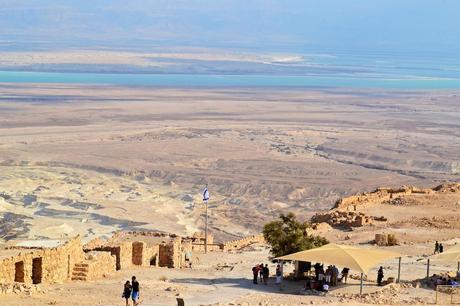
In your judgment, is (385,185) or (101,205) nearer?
(101,205)

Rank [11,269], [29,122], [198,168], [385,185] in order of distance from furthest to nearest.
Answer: [29,122] → [198,168] → [385,185] → [11,269]

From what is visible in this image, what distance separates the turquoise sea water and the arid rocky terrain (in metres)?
21.7

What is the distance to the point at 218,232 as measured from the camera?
42.0 metres

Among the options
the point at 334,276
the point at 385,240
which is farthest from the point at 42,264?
the point at 385,240

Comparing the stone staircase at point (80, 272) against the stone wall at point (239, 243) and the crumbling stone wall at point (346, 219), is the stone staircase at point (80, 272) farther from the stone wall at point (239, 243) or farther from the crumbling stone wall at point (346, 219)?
the crumbling stone wall at point (346, 219)

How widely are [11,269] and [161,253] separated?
25.0 ft

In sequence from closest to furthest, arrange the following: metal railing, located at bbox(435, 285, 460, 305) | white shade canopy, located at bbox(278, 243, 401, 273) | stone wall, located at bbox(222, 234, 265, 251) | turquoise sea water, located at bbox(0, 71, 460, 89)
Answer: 1. metal railing, located at bbox(435, 285, 460, 305)
2. white shade canopy, located at bbox(278, 243, 401, 273)
3. stone wall, located at bbox(222, 234, 265, 251)
4. turquoise sea water, located at bbox(0, 71, 460, 89)

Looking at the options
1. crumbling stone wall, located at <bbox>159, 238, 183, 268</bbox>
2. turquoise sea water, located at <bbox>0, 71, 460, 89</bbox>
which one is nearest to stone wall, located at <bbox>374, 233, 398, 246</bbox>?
crumbling stone wall, located at <bbox>159, 238, 183, 268</bbox>

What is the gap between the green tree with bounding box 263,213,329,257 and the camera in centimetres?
2556

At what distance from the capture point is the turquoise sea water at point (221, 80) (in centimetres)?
13662

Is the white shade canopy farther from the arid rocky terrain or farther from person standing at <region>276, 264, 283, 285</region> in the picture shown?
the arid rocky terrain

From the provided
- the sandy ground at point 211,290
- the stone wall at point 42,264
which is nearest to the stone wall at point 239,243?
the sandy ground at point 211,290

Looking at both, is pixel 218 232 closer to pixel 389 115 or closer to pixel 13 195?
pixel 13 195

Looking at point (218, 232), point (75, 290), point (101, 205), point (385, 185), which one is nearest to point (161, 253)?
point (75, 290)
